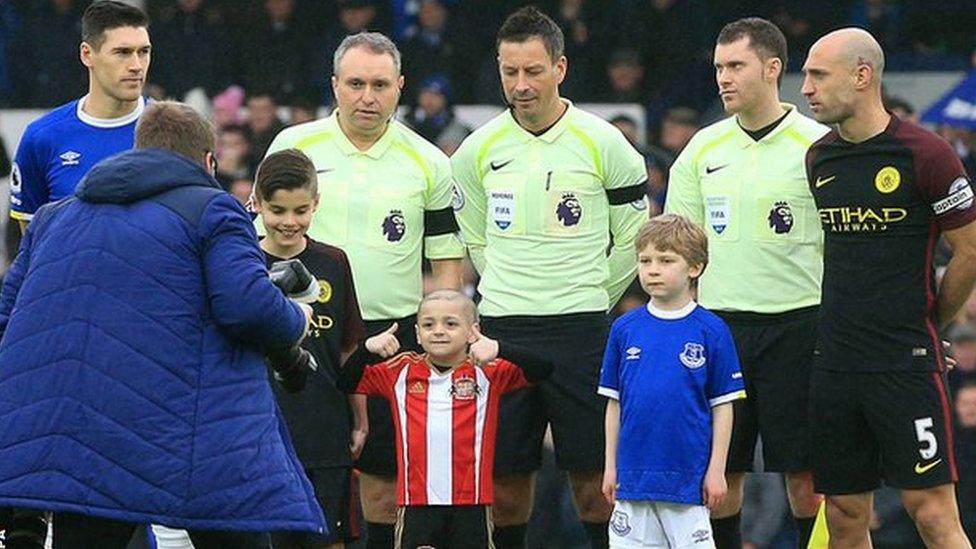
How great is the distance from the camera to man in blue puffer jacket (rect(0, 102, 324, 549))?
6.34 m

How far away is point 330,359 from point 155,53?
7.50m

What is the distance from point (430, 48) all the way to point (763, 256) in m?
7.03

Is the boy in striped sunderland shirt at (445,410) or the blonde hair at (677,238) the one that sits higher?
the blonde hair at (677,238)

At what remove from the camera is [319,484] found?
827 cm

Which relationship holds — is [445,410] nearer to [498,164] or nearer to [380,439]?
[380,439]

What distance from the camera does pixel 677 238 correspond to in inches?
317

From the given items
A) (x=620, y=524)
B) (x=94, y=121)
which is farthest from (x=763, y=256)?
(x=94, y=121)

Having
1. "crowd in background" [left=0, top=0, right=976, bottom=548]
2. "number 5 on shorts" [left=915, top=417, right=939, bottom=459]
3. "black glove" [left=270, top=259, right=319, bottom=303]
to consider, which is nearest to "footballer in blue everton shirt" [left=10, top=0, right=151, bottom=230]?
"black glove" [left=270, top=259, right=319, bottom=303]

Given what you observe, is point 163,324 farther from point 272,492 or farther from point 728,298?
point 728,298

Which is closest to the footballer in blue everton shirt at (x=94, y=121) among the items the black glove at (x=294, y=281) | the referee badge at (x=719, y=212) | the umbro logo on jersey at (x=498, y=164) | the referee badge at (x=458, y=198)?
the referee badge at (x=458, y=198)

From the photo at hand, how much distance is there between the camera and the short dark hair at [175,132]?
6.57 meters

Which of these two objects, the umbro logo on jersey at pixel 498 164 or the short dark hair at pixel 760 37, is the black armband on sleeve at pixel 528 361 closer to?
the umbro logo on jersey at pixel 498 164

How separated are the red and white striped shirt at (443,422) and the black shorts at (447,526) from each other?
31 mm

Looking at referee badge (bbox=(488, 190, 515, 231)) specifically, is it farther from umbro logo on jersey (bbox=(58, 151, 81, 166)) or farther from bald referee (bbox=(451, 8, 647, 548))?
umbro logo on jersey (bbox=(58, 151, 81, 166))
